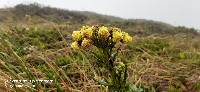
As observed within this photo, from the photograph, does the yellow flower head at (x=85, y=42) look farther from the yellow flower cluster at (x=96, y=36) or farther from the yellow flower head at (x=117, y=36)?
the yellow flower head at (x=117, y=36)

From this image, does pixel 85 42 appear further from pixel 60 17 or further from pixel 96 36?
pixel 60 17

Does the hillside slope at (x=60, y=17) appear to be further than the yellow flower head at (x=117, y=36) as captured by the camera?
Yes

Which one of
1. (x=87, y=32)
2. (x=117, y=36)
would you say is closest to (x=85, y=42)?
(x=87, y=32)

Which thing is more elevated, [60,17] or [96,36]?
[96,36]

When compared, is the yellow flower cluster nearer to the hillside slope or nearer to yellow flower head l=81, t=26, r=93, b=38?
yellow flower head l=81, t=26, r=93, b=38

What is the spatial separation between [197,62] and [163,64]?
60 centimetres

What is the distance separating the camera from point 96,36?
4473mm

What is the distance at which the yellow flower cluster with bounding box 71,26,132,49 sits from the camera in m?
4.43

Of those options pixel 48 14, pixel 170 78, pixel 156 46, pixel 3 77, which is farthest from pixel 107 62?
pixel 48 14

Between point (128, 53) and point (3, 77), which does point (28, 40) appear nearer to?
point (128, 53)

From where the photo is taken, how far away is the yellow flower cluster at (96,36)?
4.43 metres

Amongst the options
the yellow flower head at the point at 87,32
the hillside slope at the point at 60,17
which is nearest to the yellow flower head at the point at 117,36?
the yellow flower head at the point at 87,32

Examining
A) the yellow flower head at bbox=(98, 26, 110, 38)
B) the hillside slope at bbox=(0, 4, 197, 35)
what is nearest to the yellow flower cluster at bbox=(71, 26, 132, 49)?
the yellow flower head at bbox=(98, 26, 110, 38)

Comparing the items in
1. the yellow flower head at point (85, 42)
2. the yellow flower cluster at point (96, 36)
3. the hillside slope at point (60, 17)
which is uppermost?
the yellow flower cluster at point (96, 36)
